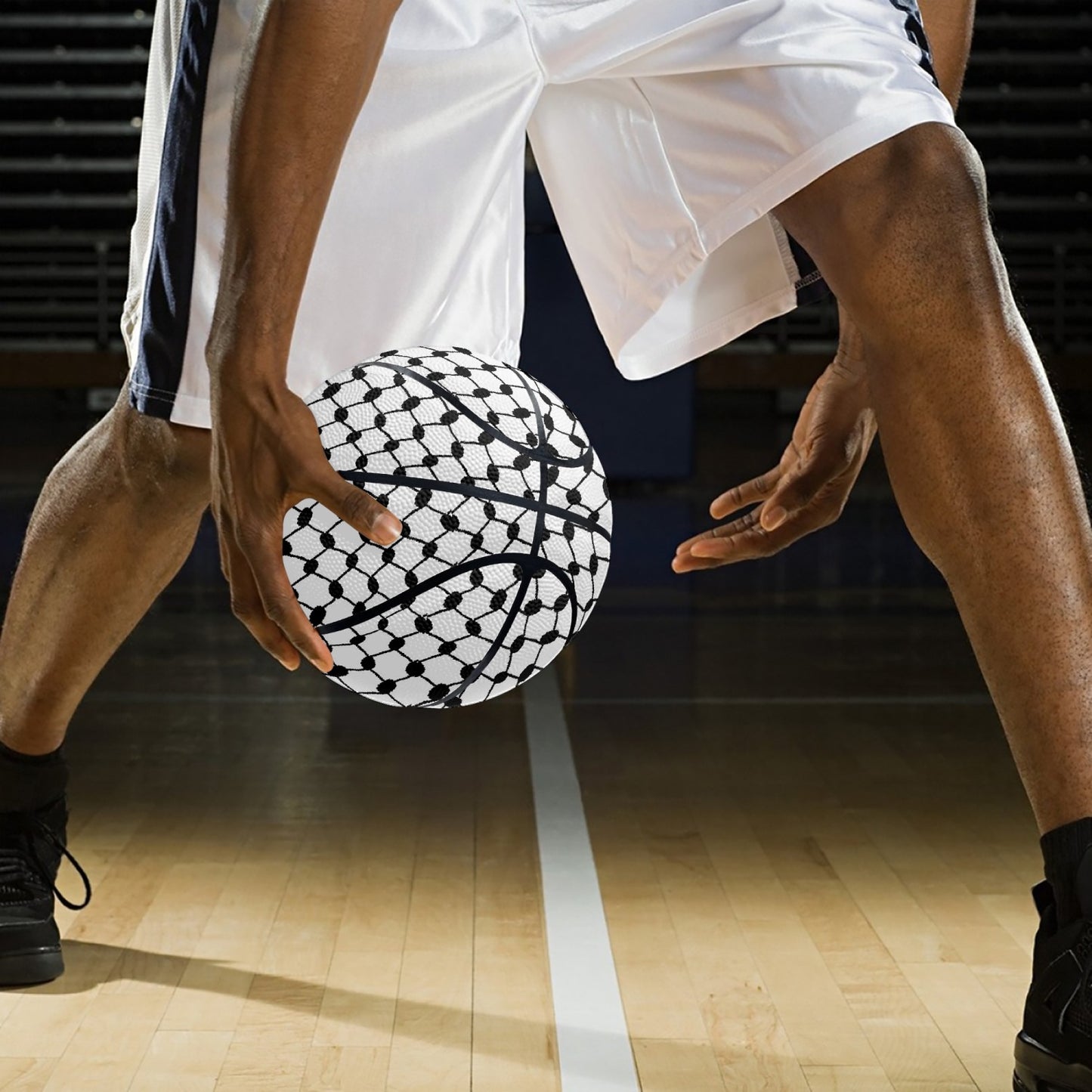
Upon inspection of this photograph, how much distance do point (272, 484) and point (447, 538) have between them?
0.55 feet

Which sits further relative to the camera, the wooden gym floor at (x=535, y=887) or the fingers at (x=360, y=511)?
the wooden gym floor at (x=535, y=887)

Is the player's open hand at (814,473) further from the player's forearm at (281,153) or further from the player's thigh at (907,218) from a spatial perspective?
the player's forearm at (281,153)

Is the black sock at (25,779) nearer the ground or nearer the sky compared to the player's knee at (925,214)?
nearer the ground

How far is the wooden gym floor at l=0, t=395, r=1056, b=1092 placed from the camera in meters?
1.41

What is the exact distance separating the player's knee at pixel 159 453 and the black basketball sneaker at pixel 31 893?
A: 1.23 ft

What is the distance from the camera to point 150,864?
6.56ft

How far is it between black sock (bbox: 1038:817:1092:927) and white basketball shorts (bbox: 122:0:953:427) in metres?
0.55

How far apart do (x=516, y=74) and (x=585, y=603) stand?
51cm

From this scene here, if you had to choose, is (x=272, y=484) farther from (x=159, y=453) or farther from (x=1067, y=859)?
(x=1067, y=859)

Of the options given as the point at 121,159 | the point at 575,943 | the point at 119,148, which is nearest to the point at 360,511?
the point at 575,943

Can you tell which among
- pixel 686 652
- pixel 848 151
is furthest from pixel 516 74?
pixel 686 652

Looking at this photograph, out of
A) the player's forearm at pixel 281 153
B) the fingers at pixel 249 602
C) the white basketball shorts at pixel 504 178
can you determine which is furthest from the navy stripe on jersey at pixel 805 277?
the fingers at pixel 249 602

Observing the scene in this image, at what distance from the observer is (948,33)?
1601 millimetres

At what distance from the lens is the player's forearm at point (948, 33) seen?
1592 millimetres
